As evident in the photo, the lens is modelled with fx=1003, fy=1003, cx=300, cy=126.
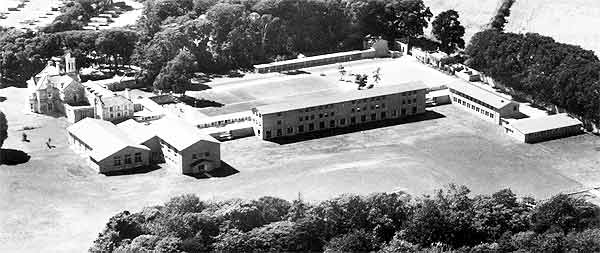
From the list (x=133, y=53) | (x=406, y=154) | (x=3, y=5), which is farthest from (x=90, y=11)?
(x=406, y=154)

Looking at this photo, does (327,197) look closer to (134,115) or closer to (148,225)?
(148,225)

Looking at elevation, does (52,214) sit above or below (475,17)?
below

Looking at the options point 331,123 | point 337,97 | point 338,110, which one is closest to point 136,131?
point 331,123

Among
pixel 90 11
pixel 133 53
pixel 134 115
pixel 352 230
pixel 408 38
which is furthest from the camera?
pixel 90 11

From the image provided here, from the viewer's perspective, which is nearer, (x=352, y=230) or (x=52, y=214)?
(x=352, y=230)

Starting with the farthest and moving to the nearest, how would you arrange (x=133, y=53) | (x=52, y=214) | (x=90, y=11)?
(x=90, y=11), (x=133, y=53), (x=52, y=214)

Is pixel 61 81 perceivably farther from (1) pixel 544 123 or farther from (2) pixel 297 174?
(1) pixel 544 123
